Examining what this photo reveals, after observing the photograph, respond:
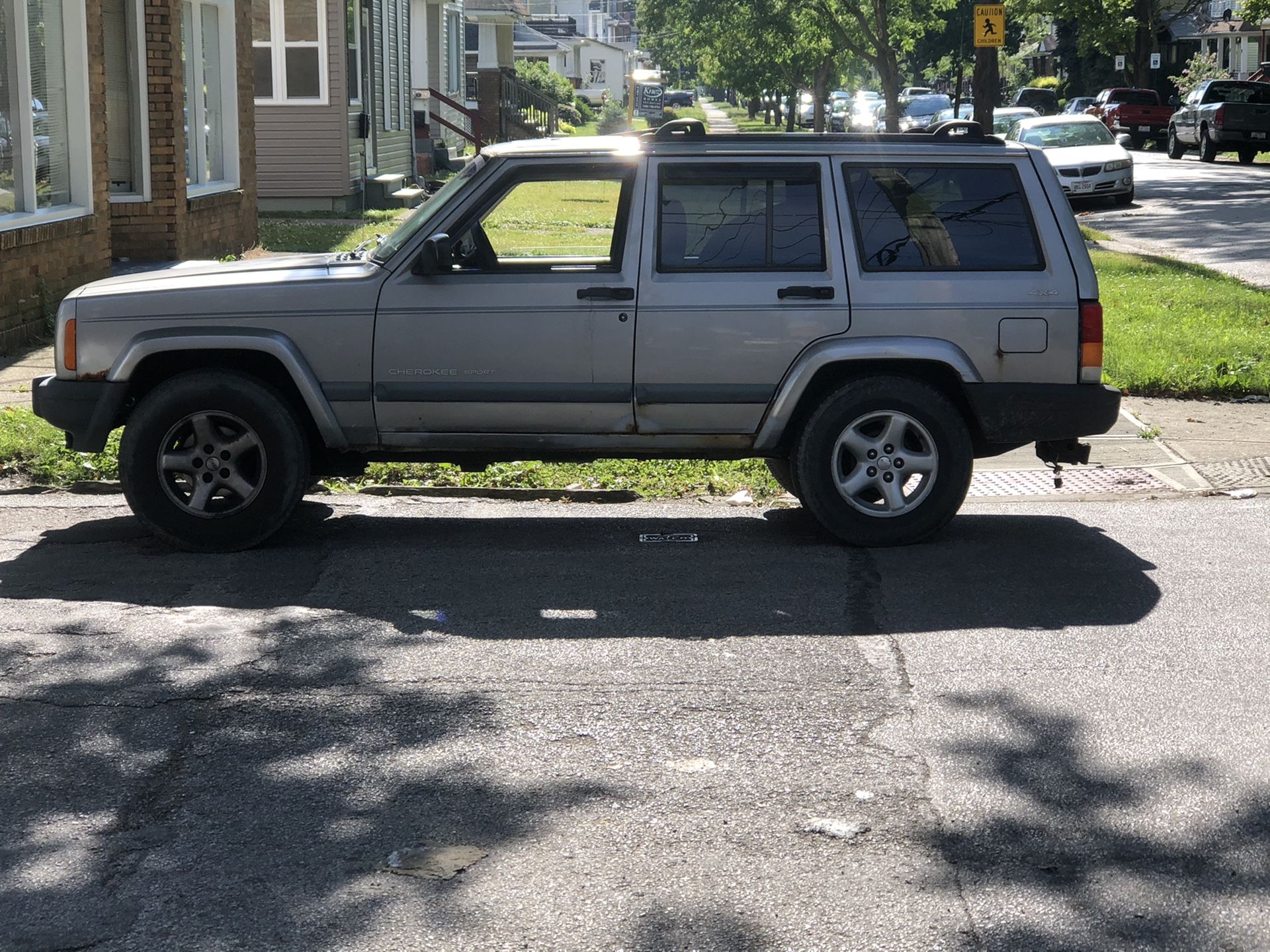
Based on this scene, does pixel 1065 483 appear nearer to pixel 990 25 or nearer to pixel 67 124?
pixel 67 124

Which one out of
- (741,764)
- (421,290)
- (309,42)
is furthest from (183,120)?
(741,764)

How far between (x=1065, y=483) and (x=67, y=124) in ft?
29.8

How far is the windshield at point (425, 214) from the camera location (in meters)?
7.25

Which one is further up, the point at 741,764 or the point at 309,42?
the point at 309,42

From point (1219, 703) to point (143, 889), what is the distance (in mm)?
3455

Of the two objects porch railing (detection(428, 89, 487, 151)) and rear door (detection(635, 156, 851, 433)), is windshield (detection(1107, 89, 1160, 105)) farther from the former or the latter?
rear door (detection(635, 156, 851, 433))

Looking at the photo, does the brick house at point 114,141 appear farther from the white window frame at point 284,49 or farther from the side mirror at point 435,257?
the side mirror at point 435,257

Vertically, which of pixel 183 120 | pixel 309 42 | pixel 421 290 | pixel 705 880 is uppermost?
pixel 309 42

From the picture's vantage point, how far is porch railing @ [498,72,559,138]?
44.4 m

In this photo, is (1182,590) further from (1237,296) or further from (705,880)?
(1237,296)

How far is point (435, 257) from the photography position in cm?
698

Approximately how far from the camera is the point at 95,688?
5387 mm

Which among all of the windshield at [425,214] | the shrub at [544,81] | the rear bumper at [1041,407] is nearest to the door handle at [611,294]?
the windshield at [425,214]

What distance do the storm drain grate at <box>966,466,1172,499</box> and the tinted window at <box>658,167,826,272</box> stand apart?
7.04 ft
